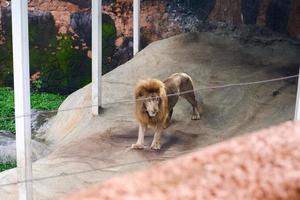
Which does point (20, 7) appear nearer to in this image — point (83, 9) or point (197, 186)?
point (197, 186)

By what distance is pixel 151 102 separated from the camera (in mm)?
4664

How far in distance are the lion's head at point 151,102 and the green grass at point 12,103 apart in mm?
3279

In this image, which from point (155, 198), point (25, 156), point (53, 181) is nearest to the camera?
point (155, 198)

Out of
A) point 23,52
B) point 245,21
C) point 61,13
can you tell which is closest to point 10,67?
point 61,13

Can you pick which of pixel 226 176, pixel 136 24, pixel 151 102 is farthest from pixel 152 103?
pixel 226 176

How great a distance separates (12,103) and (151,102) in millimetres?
3836

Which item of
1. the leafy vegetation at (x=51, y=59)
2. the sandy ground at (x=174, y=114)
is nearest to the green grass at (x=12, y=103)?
the leafy vegetation at (x=51, y=59)

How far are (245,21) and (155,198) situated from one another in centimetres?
768

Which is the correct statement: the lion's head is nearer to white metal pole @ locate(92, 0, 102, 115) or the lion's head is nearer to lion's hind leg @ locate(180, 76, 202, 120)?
lion's hind leg @ locate(180, 76, 202, 120)

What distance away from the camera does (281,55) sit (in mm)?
6699

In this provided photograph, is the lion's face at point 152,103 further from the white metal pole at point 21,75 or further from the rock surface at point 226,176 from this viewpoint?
the rock surface at point 226,176

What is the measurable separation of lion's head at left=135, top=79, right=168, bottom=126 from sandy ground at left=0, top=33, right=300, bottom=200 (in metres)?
0.28

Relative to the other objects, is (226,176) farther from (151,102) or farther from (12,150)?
(12,150)

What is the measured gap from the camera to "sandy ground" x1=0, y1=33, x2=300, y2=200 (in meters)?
4.43
